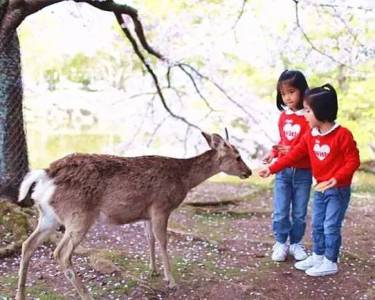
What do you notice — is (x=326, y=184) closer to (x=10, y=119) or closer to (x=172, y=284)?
(x=172, y=284)

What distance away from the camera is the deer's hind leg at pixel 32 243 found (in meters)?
4.01

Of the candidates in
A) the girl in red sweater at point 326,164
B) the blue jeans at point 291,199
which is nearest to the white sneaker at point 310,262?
the girl in red sweater at point 326,164

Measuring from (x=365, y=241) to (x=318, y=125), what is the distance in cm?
224

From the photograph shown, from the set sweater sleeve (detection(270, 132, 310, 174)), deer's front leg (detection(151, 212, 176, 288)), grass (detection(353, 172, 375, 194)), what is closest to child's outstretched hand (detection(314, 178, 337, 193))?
sweater sleeve (detection(270, 132, 310, 174))

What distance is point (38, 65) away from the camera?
54.1 ft

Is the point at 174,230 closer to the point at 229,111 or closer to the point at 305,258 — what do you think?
the point at 305,258

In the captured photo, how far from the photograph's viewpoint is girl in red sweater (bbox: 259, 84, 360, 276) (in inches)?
171

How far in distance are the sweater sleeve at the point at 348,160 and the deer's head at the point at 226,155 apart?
92 centimetres

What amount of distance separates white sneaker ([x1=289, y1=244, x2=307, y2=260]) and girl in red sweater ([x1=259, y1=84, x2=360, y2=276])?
10.2 inches

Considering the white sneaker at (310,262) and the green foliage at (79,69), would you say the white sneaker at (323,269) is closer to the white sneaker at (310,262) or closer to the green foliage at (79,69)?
the white sneaker at (310,262)

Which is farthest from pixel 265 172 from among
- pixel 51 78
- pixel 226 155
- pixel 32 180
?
pixel 51 78

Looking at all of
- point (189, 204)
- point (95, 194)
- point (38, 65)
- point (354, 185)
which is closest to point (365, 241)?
point (189, 204)

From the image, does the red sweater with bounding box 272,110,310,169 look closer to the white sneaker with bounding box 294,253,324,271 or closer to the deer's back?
the white sneaker with bounding box 294,253,324,271

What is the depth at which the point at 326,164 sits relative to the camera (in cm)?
443
